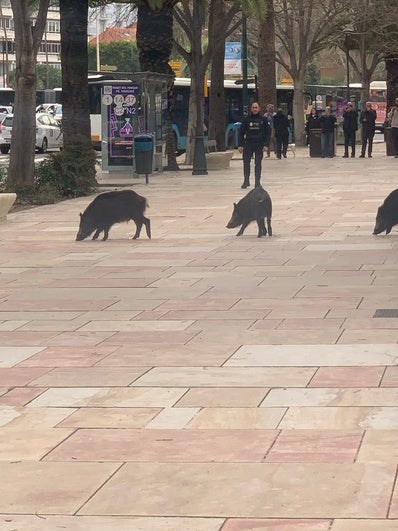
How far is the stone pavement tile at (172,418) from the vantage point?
6.59m

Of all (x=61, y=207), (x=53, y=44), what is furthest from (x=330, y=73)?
(x=61, y=207)

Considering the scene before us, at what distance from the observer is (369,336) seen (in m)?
9.04

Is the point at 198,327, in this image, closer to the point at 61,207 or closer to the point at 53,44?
the point at 61,207

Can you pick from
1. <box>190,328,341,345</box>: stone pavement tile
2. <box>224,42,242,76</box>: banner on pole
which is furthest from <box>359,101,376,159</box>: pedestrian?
<box>224,42,242,76</box>: banner on pole

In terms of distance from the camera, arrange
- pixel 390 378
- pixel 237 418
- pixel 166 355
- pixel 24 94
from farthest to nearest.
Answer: pixel 24 94, pixel 166 355, pixel 390 378, pixel 237 418

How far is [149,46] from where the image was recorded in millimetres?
33000

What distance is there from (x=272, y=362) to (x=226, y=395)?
3.31ft

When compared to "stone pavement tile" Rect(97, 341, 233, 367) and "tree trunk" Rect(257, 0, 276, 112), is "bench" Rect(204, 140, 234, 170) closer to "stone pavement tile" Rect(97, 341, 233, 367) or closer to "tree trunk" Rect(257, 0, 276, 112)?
"tree trunk" Rect(257, 0, 276, 112)

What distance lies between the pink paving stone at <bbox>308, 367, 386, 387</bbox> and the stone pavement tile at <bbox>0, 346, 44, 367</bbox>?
6.81 feet

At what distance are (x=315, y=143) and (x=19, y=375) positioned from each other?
33423 mm

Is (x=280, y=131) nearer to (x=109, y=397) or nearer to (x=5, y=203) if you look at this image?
(x=5, y=203)

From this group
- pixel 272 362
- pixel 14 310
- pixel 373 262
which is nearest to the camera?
pixel 272 362

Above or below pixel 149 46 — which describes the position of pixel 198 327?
below

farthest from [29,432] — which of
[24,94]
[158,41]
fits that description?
[158,41]
